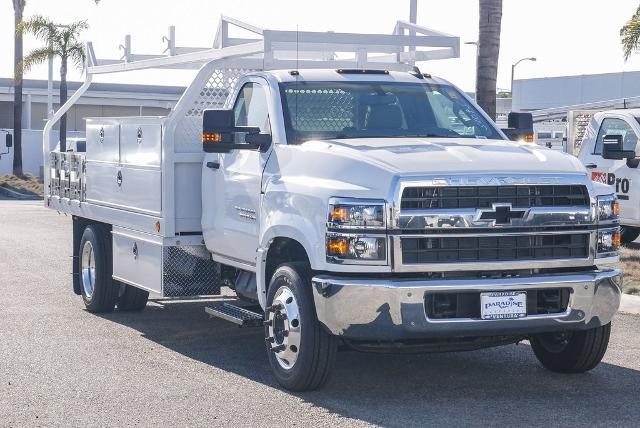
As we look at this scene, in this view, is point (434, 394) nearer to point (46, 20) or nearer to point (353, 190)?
point (353, 190)

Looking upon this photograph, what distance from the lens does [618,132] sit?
1847 cm

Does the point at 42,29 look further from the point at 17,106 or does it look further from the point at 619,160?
the point at 619,160

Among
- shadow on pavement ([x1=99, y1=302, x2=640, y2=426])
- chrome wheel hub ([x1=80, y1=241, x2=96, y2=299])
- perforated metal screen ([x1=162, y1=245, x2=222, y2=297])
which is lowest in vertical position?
shadow on pavement ([x1=99, y1=302, x2=640, y2=426])

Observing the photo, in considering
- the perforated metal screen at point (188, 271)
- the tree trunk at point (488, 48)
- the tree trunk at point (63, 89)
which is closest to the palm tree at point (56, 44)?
the tree trunk at point (63, 89)

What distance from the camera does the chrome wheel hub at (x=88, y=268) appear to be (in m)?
12.6

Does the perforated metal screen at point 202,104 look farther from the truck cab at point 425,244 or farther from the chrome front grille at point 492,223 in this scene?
the chrome front grille at point 492,223

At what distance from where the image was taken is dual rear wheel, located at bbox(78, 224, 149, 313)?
12328 millimetres

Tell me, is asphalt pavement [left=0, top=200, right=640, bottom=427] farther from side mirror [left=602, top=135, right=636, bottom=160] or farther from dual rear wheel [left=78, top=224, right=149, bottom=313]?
side mirror [left=602, top=135, right=636, bottom=160]

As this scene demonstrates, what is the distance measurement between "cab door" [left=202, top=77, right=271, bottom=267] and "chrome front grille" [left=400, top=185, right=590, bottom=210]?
1661 millimetres

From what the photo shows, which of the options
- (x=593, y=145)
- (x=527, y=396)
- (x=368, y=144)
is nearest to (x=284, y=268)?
(x=368, y=144)

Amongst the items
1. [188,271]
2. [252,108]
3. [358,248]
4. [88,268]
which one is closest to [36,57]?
[88,268]

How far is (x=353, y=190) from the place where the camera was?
803 centimetres

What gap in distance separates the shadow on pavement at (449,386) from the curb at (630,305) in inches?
99.0

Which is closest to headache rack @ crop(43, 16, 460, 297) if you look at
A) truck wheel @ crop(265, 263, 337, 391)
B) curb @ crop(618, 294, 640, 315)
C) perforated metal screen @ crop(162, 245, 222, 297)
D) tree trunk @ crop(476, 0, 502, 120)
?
perforated metal screen @ crop(162, 245, 222, 297)
